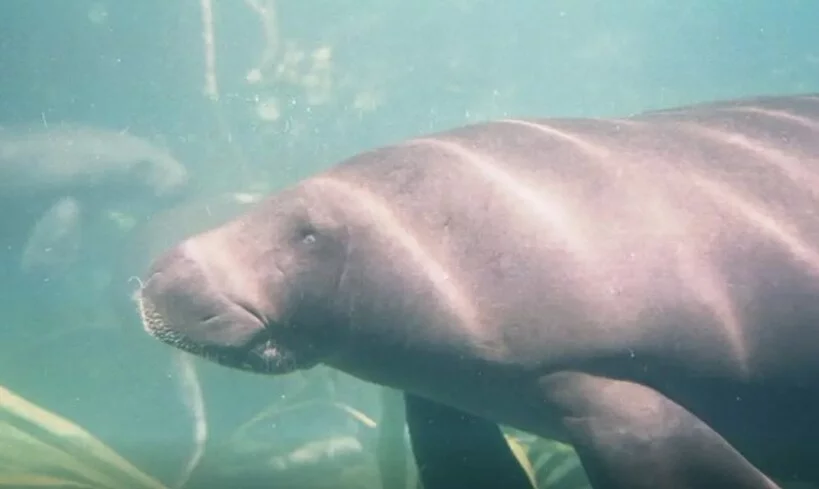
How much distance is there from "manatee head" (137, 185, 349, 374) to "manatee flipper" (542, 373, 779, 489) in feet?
3.37

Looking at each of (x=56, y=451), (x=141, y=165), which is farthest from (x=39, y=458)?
(x=141, y=165)

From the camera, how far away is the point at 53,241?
38.8 feet

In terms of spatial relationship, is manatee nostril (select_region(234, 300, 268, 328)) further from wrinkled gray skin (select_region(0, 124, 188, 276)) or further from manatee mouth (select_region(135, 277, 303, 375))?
wrinkled gray skin (select_region(0, 124, 188, 276))

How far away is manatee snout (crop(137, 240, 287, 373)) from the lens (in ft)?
9.87

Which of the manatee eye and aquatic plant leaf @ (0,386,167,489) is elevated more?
the manatee eye

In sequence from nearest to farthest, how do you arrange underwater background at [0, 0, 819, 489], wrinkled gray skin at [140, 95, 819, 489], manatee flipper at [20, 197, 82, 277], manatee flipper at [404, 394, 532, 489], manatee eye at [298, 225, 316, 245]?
wrinkled gray skin at [140, 95, 819, 489] < manatee eye at [298, 225, 316, 245] < manatee flipper at [404, 394, 532, 489] < underwater background at [0, 0, 819, 489] < manatee flipper at [20, 197, 82, 277]

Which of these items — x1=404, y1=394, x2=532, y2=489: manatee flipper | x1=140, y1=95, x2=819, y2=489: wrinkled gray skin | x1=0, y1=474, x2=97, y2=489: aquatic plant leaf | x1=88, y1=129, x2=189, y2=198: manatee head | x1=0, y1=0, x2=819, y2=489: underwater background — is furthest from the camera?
x1=88, y1=129, x2=189, y2=198: manatee head

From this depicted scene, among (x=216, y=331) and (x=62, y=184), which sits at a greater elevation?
(x=216, y=331)

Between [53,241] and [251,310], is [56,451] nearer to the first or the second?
[251,310]

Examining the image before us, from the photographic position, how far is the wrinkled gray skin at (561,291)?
2.97 metres

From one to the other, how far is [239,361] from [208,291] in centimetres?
32

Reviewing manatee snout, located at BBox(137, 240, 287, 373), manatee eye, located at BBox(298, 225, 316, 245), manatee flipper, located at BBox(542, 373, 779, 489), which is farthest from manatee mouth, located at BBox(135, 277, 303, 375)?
manatee flipper, located at BBox(542, 373, 779, 489)

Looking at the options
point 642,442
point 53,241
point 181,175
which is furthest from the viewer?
point 181,175

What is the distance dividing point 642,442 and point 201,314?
5.58 ft
